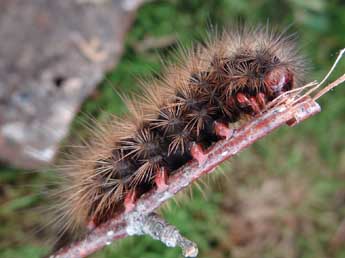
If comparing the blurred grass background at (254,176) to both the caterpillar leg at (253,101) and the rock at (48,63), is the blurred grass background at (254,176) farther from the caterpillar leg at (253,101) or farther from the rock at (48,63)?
the caterpillar leg at (253,101)

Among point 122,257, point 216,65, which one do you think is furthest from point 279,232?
point 216,65

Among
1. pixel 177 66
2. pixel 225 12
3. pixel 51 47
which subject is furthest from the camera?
pixel 225 12

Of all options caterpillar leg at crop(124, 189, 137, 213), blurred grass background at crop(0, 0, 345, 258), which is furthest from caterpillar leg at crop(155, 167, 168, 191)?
blurred grass background at crop(0, 0, 345, 258)

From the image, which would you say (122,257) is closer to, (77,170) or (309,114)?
(77,170)

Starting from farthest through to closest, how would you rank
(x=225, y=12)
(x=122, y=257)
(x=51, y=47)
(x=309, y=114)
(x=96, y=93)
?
(x=225, y=12) → (x=96, y=93) → (x=122, y=257) → (x=51, y=47) → (x=309, y=114)

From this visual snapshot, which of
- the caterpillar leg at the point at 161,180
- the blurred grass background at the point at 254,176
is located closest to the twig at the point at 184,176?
the caterpillar leg at the point at 161,180

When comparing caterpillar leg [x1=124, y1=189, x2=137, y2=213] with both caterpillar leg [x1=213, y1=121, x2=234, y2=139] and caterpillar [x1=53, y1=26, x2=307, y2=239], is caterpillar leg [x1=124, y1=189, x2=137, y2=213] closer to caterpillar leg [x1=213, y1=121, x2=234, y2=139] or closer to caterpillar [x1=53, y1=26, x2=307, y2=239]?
caterpillar [x1=53, y1=26, x2=307, y2=239]
